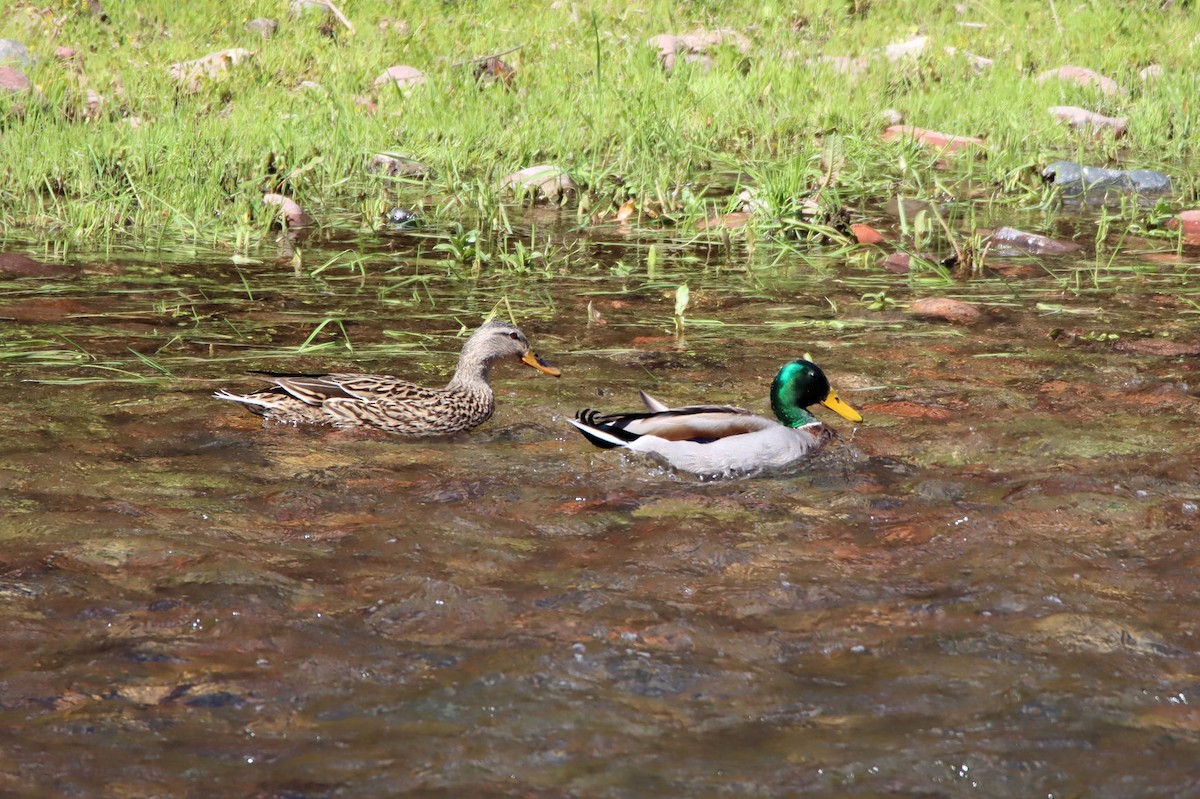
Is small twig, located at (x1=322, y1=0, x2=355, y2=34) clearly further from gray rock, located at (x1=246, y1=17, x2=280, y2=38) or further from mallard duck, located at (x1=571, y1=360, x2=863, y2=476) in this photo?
mallard duck, located at (x1=571, y1=360, x2=863, y2=476)

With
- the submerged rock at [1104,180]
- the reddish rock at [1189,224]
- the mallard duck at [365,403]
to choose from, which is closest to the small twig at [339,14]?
the submerged rock at [1104,180]

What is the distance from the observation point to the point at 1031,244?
27.6ft

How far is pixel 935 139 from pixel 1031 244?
2.70m

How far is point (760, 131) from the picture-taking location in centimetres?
1080

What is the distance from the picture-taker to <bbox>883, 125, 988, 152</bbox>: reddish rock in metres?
10.7

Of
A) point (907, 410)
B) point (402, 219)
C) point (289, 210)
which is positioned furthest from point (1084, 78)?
point (907, 410)

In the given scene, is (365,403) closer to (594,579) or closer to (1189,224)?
(594,579)

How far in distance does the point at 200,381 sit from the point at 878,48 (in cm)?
934

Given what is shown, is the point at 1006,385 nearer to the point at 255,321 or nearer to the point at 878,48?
the point at 255,321

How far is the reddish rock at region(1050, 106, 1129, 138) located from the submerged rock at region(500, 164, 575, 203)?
4302mm

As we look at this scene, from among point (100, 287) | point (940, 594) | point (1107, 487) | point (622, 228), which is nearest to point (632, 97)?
point (622, 228)

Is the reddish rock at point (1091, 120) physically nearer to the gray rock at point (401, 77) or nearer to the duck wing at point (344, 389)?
the gray rock at point (401, 77)

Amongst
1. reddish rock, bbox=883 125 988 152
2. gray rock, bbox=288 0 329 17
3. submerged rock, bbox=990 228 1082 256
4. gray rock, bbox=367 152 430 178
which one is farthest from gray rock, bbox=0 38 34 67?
submerged rock, bbox=990 228 1082 256

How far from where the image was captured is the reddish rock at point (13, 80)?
10.5m
